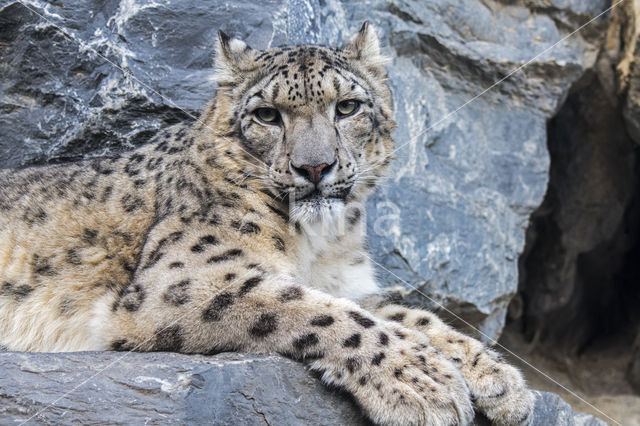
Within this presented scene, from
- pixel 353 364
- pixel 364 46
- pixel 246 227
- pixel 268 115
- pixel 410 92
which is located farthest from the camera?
pixel 410 92

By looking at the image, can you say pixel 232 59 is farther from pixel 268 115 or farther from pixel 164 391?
pixel 164 391

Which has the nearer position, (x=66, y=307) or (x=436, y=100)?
(x=66, y=307)

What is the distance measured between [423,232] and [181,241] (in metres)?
2.42

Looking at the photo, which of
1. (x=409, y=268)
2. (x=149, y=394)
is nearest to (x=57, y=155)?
(x=409, y=268)

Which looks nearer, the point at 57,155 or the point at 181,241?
the point at 181,241

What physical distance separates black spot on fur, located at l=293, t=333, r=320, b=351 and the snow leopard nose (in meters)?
0.81

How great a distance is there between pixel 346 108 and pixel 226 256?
1.02 metres

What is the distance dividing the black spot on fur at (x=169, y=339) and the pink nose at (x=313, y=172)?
2.93ft

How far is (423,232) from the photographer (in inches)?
221

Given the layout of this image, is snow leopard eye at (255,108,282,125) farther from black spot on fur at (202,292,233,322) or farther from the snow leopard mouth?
black spot on fur at (202,292,233,322)

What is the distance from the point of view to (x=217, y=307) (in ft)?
10.8

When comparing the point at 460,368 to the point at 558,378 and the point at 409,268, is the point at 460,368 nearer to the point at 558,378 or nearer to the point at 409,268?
the point at 409,268

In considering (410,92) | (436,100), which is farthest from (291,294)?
(436,100)

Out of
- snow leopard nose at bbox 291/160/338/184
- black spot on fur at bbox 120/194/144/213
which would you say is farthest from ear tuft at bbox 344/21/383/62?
black spot on fur at bbox 120/194/144/213
